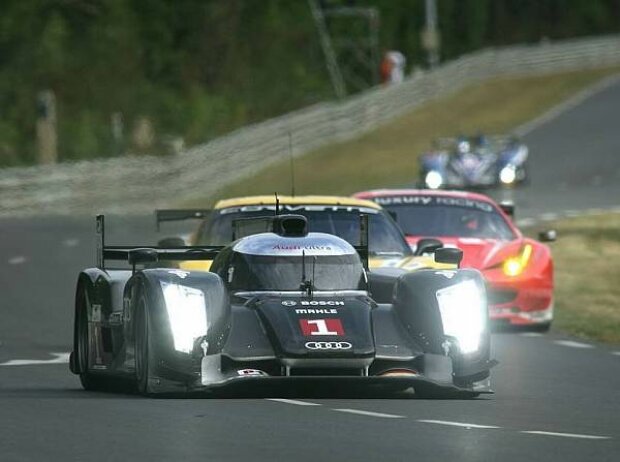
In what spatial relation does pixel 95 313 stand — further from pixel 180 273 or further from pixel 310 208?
pixel 310 208

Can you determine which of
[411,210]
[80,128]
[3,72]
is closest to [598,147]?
[80,128]

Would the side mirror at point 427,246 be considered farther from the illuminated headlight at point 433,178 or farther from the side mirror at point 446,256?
the illuminated headlight at point 433,178

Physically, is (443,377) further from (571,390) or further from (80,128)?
(80,128)

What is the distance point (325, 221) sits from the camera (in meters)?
18.4

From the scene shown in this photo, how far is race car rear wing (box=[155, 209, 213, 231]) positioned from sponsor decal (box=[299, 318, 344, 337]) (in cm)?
471

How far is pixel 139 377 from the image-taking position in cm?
1311

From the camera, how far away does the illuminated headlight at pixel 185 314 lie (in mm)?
12734

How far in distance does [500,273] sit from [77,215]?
28.7m

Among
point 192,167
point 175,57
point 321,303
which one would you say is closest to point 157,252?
point 321,303

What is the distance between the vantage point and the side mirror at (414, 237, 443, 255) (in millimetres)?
17391

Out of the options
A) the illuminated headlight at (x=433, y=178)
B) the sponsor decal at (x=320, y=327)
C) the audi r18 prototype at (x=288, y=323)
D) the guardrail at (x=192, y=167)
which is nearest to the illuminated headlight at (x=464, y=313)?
the audi r18 prototype at (x=288, y=323)

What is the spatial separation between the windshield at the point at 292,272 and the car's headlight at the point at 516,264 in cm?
659

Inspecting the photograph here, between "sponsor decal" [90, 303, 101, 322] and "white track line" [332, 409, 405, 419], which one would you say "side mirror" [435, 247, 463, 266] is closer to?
"sponsor decal" [90, 303, 101, 322]

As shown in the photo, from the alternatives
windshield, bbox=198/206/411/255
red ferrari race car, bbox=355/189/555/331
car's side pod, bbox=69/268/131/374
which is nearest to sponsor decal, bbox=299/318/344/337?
car's side pod, bbox=69/268/131/374
